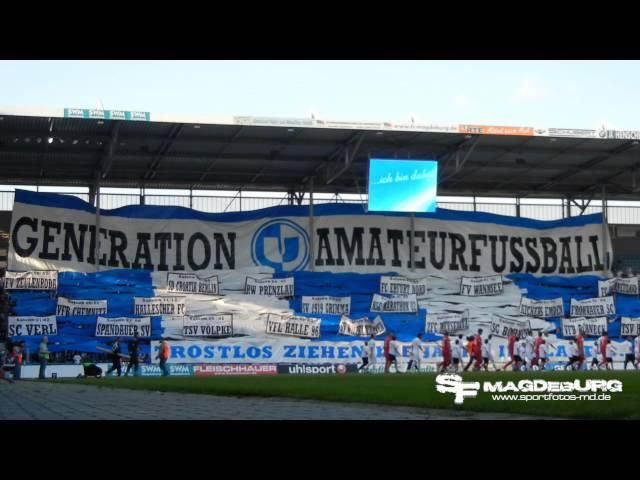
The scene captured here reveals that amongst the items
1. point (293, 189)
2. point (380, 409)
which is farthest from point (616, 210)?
point (380, 409)

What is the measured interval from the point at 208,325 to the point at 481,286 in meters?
14.3

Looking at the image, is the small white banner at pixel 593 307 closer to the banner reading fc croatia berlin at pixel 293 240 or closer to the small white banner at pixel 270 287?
the banner reading fc croatia berlin at pixel 293 240

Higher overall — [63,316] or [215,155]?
[215,155]

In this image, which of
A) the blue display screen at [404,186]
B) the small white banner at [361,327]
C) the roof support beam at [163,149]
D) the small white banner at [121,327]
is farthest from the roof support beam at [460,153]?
the small white banner at [121,327]

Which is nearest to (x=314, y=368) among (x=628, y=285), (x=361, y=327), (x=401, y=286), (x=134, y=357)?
(x=361, y=327)

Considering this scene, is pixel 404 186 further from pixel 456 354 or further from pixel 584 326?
pixel 584 326

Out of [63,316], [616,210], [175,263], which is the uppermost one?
[616,210]

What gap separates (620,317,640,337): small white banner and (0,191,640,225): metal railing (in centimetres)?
798

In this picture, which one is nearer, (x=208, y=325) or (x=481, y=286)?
(x=208, y=325)

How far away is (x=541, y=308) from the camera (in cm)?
4656

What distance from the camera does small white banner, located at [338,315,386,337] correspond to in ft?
142
